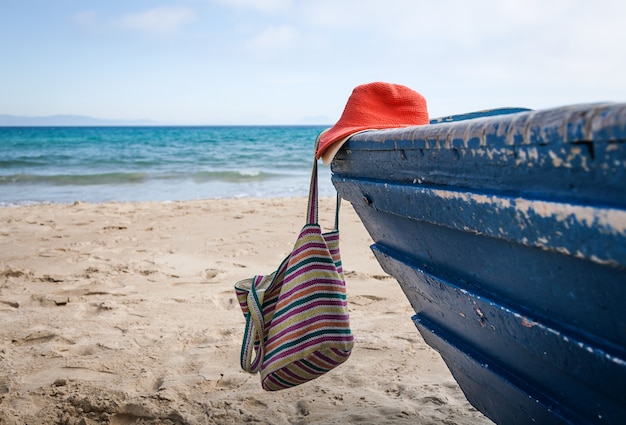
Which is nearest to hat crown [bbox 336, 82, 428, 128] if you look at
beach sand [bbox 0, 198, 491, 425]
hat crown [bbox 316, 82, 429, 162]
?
hat crown [bbox 316, 82, 429, 162]

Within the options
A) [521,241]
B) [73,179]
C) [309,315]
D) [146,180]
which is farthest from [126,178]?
[521,241]

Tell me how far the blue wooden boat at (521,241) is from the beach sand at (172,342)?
0.89 metres

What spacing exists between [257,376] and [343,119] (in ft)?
4.49

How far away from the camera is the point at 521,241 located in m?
0.88

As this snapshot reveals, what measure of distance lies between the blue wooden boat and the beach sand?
892 millimetres

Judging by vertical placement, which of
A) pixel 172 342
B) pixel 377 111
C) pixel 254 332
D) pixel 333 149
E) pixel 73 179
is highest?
pixel 377 111

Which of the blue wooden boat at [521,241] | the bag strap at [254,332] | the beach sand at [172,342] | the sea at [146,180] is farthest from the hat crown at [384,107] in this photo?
the sea at [146,180]

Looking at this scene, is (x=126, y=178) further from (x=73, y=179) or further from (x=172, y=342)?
(x=172, y=342)

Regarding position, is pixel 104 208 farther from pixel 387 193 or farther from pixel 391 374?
pixel 387 193

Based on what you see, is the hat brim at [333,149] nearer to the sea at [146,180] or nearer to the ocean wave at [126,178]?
the sea at [146,180]

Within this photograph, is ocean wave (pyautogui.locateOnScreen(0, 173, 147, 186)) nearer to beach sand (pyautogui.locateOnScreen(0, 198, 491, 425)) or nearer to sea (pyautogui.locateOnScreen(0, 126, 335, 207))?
sea (pyautogui.locateOnScreen(0, 126, 335, 207))

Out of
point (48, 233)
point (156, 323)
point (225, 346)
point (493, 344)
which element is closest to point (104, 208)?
point (48, 233)

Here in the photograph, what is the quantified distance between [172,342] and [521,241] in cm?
229

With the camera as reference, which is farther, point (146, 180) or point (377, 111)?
point (146, 180)
